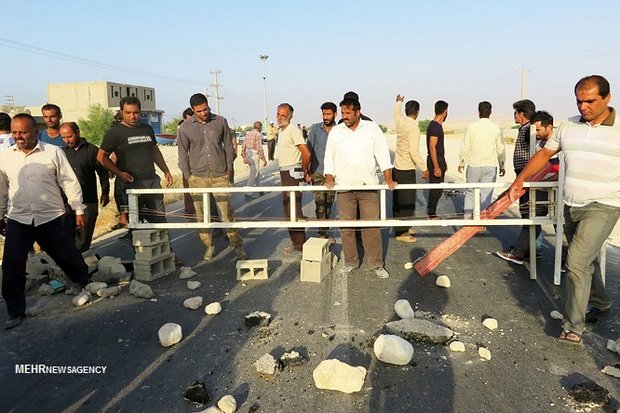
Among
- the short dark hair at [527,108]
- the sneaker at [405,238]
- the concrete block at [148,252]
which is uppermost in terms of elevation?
the short dark hair at [527,108]

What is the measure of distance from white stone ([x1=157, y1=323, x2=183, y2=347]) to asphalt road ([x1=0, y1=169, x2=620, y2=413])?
0.08m

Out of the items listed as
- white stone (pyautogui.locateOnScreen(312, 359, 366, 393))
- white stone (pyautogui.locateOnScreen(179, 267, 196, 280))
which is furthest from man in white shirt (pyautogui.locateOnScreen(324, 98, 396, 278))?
white stone (pyautogui.locateOnScreen(312, 359, 366, 393))

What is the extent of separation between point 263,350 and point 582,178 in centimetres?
292

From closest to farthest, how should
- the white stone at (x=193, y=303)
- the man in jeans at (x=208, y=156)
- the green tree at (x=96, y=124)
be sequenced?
the white stone at (x=193, y=303)
the man in jeans at (x=208, y=156)
the green tree at (x=96, y=124)

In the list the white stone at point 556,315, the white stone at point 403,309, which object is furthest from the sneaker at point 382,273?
the white stone at point 556,315

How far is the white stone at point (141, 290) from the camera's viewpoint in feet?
16.3

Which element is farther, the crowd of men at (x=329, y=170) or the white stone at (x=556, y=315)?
the white stone at (x=556, y=315)

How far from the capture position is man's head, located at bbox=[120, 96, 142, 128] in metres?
6.05

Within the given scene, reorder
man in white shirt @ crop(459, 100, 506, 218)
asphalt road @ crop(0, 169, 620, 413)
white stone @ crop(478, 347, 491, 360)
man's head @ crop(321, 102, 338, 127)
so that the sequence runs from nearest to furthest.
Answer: asphalt road @ crop(0, 169, 620, 413) < white stone @ crop(478, 347, 491, 360) < man's head @ crop(321, 102, 338, 127) < man in white shirt @ crop(459, 100, 506, 218)

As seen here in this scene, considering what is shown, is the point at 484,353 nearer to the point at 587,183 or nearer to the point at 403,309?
the point at 403,309

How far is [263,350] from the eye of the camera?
372cm

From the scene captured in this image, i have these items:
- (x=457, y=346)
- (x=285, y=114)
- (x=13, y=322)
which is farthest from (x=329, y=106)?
(x=13, y=322)

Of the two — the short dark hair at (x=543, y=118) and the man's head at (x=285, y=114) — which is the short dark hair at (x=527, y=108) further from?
the man's head at (x=285, y=114)

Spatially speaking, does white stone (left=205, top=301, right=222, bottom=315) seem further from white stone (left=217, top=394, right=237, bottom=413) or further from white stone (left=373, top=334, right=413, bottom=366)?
white stone (left=373, top=334, right=413, bottom=366)
